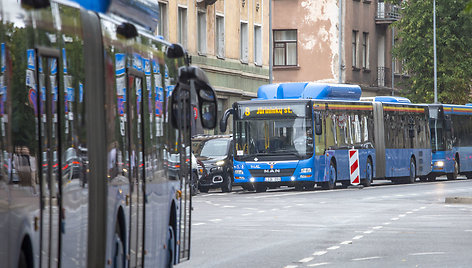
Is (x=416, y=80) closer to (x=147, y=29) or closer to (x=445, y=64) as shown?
(x=445, y=64)

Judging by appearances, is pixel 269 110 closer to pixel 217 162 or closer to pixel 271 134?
→ pixel 271 134

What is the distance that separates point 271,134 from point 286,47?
2724 cm

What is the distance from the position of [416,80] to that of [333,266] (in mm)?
53992

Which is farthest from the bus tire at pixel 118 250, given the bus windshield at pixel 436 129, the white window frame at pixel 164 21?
the bus windshield at pixel 436 129

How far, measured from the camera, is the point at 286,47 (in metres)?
62.8

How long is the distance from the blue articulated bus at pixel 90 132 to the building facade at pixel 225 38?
106 ft

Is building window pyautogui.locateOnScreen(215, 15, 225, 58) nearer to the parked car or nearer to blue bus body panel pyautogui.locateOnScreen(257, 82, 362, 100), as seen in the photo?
blue bus body panel pyautogui.locateOnScreen(257, 82, 362, 100)

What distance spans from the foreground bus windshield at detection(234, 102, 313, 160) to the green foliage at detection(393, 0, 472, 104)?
96.5 ft

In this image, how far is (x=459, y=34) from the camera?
214ft

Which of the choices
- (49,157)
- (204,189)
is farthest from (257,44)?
(49,157)

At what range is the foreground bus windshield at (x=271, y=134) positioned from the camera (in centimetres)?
3578

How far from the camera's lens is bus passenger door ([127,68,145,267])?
30.0 ft

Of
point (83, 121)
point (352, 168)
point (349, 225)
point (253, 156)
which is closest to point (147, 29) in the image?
point (83, 121)

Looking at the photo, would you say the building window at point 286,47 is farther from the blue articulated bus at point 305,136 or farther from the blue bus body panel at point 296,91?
the blue bus body panel at point 296,91
